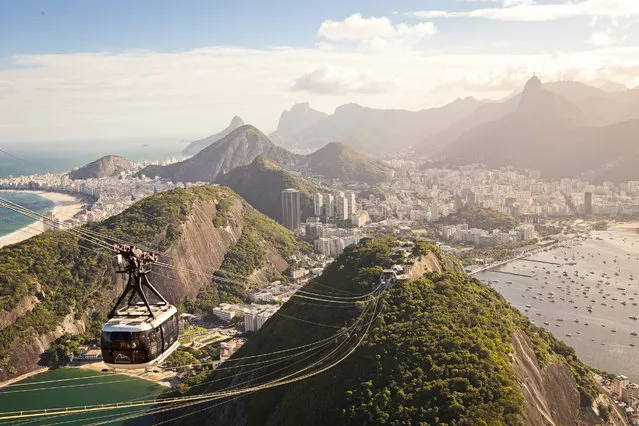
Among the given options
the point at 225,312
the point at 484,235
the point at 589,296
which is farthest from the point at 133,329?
the point at 484,235

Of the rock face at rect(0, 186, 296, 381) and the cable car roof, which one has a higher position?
the cable car roof

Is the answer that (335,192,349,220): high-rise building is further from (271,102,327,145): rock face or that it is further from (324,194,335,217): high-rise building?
(271,102,327,145): rock face

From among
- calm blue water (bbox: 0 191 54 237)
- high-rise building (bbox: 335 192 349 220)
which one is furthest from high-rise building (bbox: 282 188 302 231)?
calm blue water (bbox: 0 191 54 237)

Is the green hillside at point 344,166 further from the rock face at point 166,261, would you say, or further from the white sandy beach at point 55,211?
the rock face at point 166,261

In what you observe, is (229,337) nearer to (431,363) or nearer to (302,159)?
(431,363)

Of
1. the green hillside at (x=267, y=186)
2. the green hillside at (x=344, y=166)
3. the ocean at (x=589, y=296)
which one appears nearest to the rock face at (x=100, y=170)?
the green hillside at (x=344, y=166)

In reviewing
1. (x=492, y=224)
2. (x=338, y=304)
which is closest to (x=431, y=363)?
(x=338, y=304)
